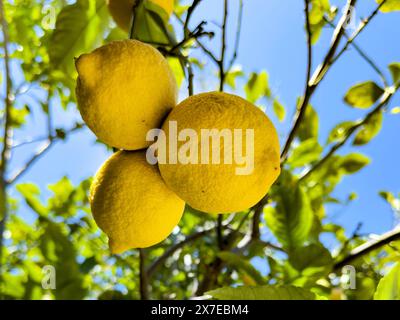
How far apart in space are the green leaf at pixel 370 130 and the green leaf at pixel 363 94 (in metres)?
0.14

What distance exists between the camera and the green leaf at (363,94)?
3.79ft

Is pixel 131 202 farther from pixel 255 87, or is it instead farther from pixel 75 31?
pixel 255 87

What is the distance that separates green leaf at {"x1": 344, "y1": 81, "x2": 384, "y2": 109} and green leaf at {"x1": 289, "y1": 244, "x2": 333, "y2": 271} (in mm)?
444

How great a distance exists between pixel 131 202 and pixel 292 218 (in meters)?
0.41

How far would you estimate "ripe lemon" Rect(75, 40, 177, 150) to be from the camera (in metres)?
0.68

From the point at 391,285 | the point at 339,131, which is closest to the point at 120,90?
the point at 391,285

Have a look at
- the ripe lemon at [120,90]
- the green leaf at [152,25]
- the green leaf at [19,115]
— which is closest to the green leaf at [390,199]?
the green leaf at [152,25]

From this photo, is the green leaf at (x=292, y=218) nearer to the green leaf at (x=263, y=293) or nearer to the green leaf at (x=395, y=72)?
the green leaf at (x=263, y=293)

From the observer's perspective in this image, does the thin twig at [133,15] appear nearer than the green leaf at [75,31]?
Yes
